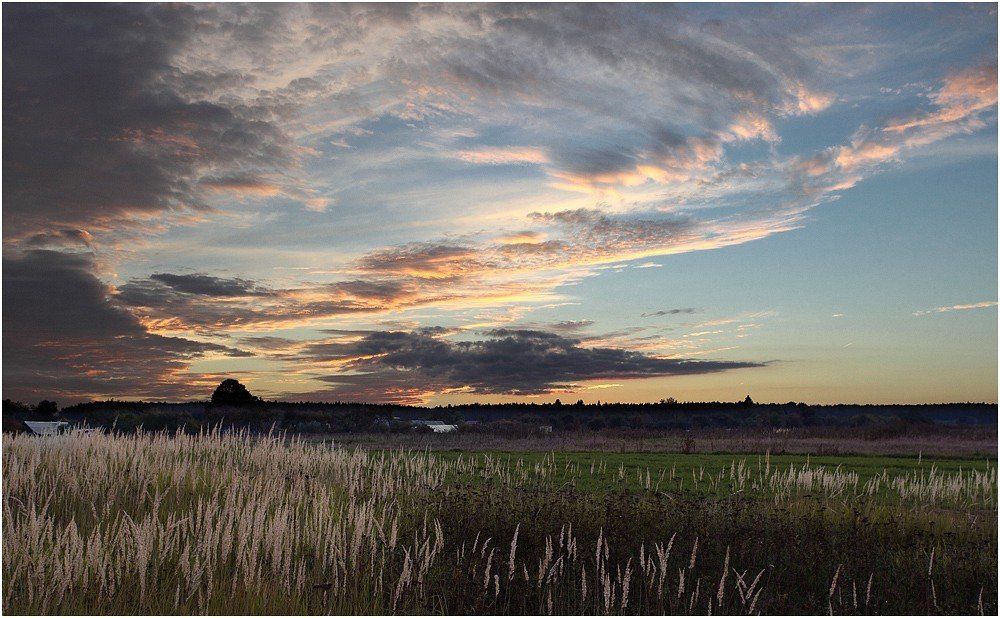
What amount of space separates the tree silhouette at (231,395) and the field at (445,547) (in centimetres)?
5527

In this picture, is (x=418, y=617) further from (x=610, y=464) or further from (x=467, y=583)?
(x=610, y=464)

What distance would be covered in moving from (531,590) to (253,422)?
53.0 m

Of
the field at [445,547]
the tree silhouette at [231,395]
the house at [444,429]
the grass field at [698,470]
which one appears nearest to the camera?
the field at [445,547]

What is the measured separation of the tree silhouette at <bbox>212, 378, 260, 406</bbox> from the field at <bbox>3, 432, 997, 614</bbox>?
55270 millimetres

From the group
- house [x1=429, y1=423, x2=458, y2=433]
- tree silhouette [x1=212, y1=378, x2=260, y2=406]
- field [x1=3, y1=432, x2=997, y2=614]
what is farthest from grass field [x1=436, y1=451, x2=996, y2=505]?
tree silhouette [x1=212, y1=378, x2=260, y2=406]

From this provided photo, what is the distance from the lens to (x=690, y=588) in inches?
358

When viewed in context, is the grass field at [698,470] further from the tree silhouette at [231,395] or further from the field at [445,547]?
the tree silhouette at [231,395]

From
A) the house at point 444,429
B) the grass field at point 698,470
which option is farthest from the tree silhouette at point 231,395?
the grass field at point 698,470

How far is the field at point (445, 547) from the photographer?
7266 mm

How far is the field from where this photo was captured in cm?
727

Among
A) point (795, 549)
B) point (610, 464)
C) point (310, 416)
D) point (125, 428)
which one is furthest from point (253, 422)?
point (795, 549)

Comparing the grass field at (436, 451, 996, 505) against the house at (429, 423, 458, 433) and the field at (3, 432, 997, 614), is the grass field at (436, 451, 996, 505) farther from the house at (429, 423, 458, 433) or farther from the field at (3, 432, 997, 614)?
the house at (429, 423, 458, 433)

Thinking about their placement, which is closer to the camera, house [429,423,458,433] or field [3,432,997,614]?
field [3,432,997,614]

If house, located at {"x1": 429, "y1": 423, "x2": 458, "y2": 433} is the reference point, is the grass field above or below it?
above
